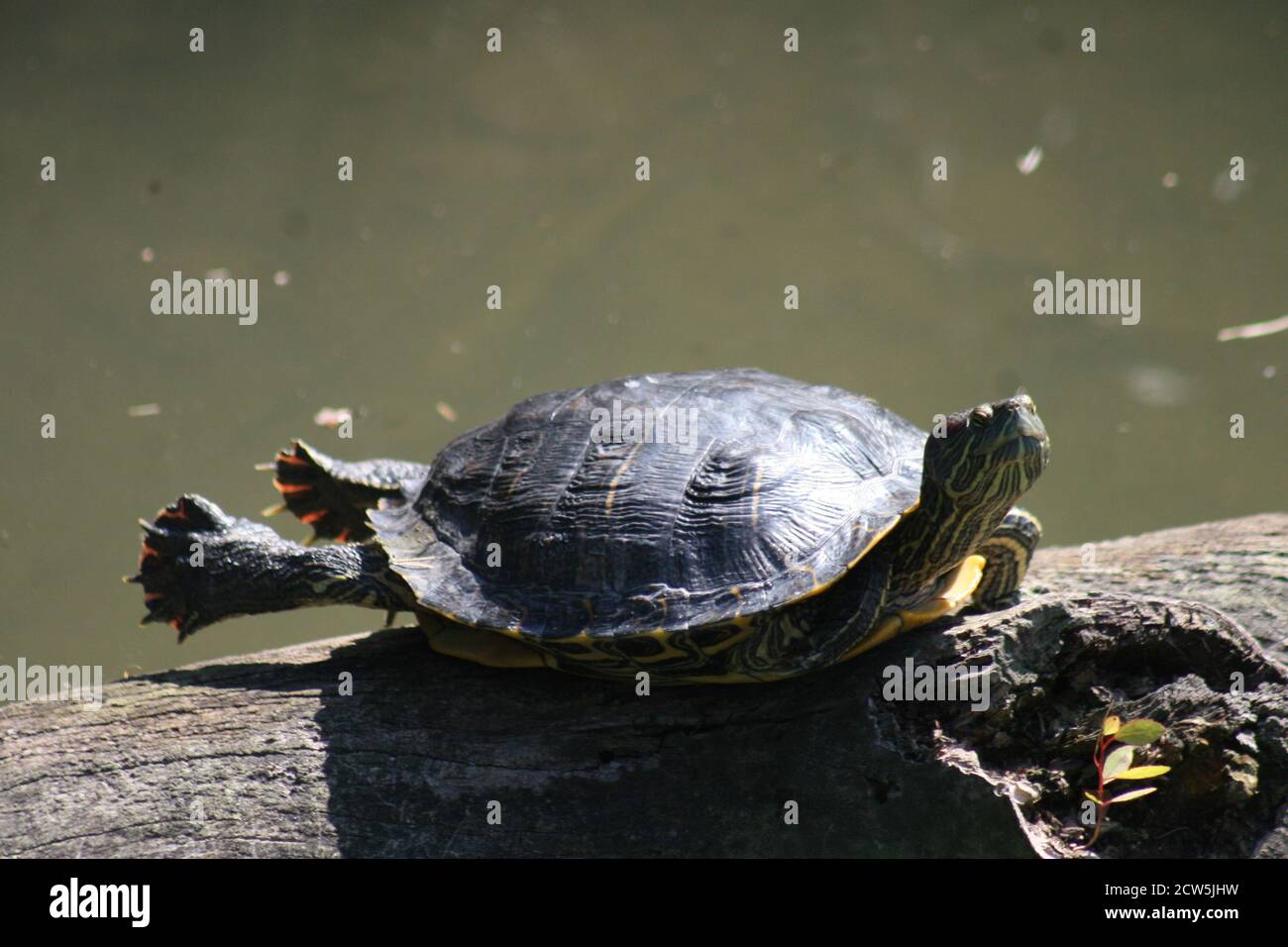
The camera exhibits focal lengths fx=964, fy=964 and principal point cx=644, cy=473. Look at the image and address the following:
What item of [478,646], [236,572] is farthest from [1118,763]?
[236,572]

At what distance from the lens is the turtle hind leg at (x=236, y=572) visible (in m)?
3.45

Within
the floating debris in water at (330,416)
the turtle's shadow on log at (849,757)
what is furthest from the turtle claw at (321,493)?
the floating debris in water at (330,416)

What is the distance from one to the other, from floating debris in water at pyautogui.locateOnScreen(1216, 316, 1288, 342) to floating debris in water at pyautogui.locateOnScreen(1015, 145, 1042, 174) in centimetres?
217

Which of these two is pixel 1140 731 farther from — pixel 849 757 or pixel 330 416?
pixel 330 416

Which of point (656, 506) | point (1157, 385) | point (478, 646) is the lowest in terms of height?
point (478, 646)

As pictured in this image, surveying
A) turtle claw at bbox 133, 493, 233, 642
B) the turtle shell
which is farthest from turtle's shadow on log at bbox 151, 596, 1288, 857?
turtle claw at bbox 133, 493, 233, 642

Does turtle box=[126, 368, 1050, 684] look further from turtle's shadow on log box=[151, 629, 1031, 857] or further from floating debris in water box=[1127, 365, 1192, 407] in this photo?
floating debris in water box=[1127, 365, 1192, 407]

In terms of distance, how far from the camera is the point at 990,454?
9.25ft

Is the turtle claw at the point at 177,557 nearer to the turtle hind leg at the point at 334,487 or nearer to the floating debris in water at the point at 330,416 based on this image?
the turtle hind leg at the point at 334,487

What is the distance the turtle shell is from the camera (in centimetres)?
286

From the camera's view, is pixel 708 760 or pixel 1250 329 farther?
pixel 1250 329

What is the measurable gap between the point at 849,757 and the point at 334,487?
8.25ft

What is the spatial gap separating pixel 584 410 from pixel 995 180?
20.3ft
